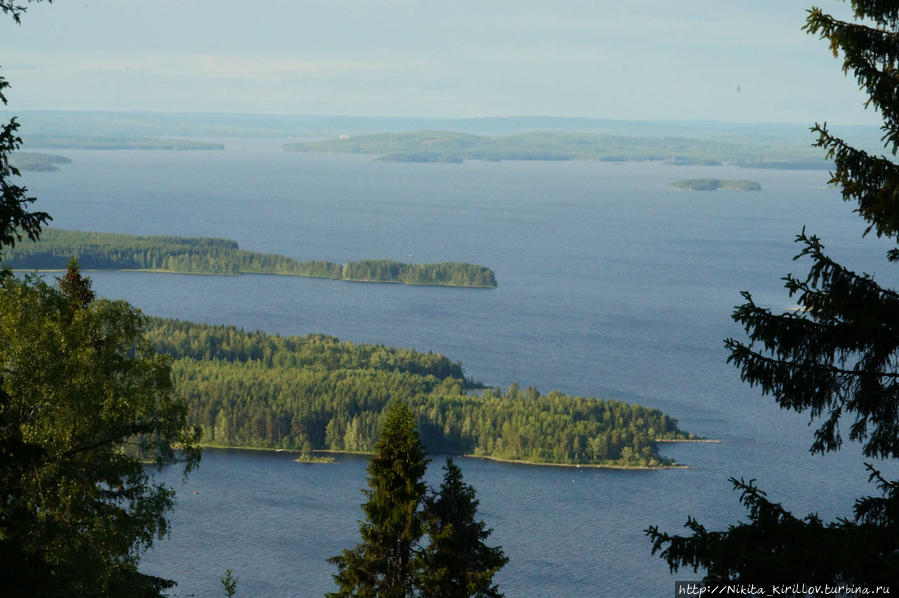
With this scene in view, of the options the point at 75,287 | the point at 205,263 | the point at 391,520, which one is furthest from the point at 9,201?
the point at 205,263

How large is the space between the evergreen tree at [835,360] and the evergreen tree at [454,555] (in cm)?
826

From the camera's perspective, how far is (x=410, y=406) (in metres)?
91.9

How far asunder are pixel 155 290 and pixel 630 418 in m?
86.3

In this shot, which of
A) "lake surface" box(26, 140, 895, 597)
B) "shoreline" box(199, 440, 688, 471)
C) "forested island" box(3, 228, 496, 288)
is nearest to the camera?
"lake surface" box(26, 140, 895, 597)

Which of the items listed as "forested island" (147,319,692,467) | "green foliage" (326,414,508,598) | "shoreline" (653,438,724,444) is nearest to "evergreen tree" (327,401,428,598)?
"green foliage" (326,414,508,598)

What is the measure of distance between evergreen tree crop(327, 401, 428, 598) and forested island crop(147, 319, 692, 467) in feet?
222

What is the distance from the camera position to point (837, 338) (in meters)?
9.67

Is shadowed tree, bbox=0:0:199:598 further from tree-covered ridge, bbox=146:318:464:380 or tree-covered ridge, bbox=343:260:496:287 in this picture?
tree-covered ridge, bbox=343:260:496:287

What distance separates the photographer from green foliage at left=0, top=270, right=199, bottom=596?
15742 mm

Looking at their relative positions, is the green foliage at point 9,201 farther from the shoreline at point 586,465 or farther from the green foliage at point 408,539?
the shoreline at point 586,465

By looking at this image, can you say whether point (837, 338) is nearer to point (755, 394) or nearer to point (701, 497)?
point (701, 497)

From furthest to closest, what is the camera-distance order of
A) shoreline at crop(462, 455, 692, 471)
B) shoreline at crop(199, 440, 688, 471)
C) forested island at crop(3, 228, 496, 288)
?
forested island at crop(3, 228, 496, 288) → shoreline at crop(199, 440, 688, 471) → shoreline at crop(462, 455, 692, 471)

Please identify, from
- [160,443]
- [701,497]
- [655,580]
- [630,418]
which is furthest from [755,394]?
[160,443]

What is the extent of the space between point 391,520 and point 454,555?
1.27 meters
